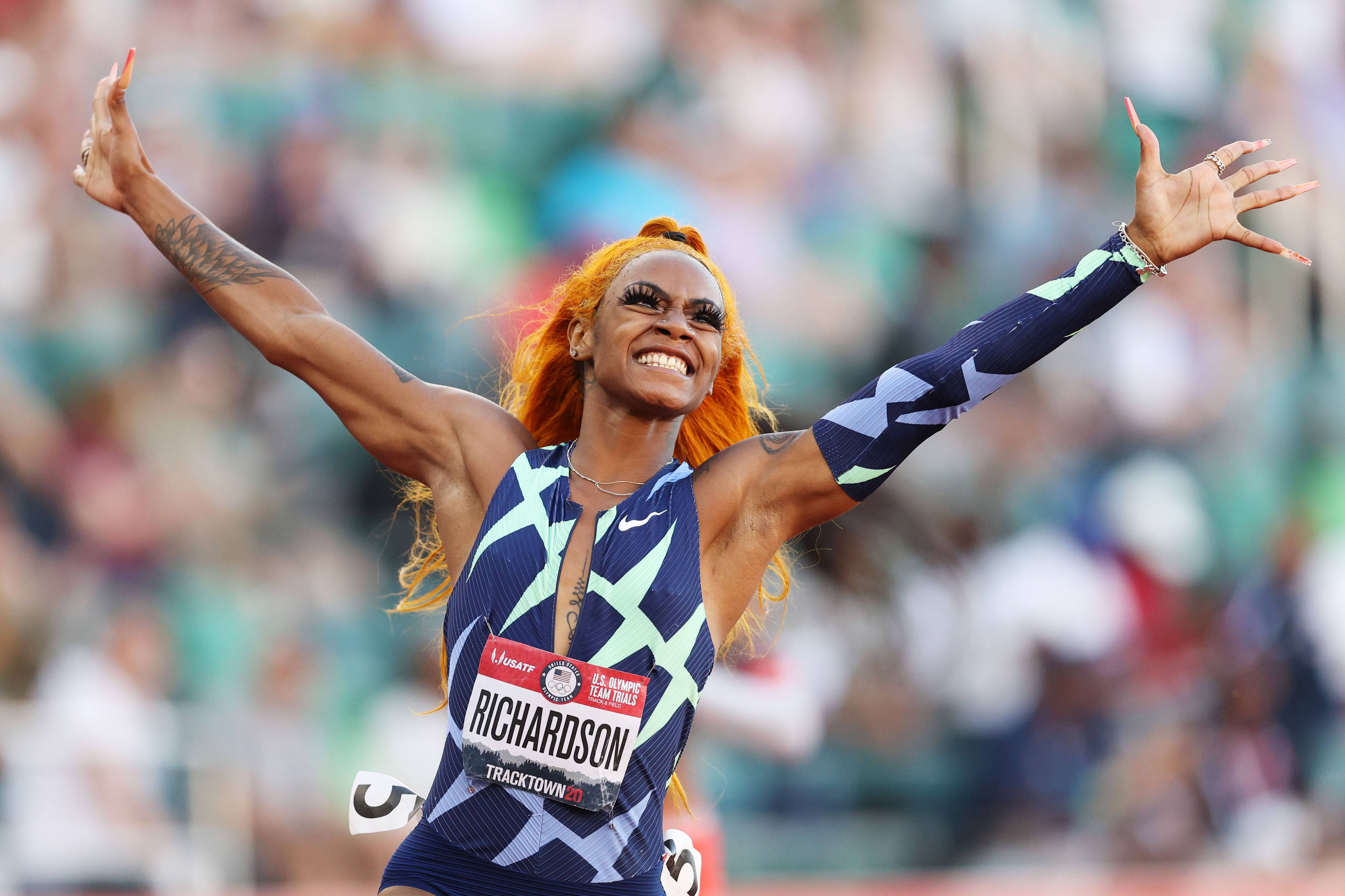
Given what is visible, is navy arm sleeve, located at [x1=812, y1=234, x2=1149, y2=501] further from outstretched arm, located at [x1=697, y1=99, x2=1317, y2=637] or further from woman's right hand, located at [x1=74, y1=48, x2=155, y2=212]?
woman's right hand, located at [x1=74, y1=48, x2=155, y2=212]

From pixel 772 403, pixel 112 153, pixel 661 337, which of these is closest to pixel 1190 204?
pixel 661 337

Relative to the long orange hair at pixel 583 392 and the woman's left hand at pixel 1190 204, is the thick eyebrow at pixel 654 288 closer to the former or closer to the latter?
the long orange hair at pixel 583 392

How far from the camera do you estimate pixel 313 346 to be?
2.54 metres

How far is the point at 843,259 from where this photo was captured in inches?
293

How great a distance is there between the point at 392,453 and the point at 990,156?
6.06 metres

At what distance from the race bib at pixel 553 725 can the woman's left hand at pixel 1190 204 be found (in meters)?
1.18

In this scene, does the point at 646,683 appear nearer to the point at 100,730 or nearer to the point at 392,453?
the point at 392,453

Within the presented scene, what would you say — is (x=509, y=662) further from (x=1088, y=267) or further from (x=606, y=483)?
(x=1088, y=267)

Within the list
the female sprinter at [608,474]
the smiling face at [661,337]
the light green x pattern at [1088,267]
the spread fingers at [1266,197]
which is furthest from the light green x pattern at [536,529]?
the spread fingers at [1266,197]

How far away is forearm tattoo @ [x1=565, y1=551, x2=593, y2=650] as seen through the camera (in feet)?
7.69

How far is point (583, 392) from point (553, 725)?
84 cm

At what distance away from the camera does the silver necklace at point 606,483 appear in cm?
253

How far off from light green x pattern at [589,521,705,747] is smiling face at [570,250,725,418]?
0.33 m

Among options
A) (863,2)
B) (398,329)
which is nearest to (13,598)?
(398,329)
